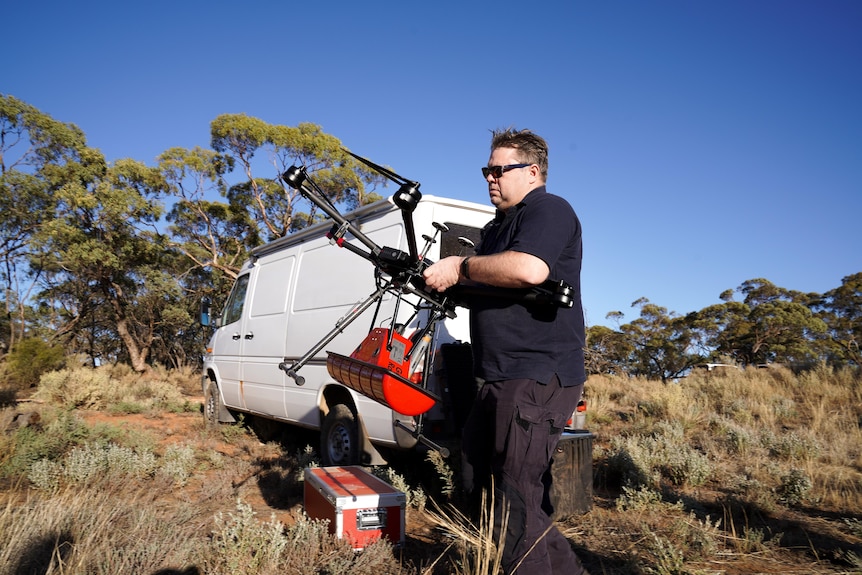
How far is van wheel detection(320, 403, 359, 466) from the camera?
16.4 feet

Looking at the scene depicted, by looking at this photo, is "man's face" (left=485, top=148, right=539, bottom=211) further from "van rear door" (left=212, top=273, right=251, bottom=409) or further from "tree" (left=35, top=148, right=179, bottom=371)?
"tree" (left=35, top=148, right=179, bottom=371)

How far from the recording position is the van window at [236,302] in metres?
7.64

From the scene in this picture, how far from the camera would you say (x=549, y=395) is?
221 centimetres

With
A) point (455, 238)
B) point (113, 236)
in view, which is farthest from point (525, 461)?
point (113, 236)

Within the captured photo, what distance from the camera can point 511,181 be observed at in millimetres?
2455

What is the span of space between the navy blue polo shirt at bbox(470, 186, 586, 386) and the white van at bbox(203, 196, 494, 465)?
46.9 inches

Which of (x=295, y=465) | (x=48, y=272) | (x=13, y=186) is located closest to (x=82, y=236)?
(x=13, y=186)

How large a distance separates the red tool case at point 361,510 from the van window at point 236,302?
447cm

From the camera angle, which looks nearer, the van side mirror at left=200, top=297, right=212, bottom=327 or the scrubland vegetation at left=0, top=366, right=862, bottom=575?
the scrubland vegetation at left=0, top=366, right=862, bottom=575

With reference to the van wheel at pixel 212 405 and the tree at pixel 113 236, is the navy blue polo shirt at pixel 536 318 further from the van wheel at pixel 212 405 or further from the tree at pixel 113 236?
the tree at pixel 113 236

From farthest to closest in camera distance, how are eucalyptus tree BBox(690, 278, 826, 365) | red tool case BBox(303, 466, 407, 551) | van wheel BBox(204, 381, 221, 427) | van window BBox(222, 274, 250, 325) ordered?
eucalyptus tree BBox(690, 278, 826, 365) < van wheel BBox(204, 381, 221, 427) < van window BBox(222, 274, 250, 325) < red tool case BBox(303, 466, 407, 551)

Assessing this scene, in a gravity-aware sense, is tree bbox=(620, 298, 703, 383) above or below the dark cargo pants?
above

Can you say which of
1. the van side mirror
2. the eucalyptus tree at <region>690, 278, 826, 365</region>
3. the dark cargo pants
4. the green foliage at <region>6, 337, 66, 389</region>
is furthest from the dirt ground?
the eucalyptus tree at <region>690, 278, 826, 365</region>

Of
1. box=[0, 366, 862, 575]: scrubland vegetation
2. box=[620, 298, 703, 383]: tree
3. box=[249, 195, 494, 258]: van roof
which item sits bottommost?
box=[0, 366, 862, 575]: scrubland vegetation
